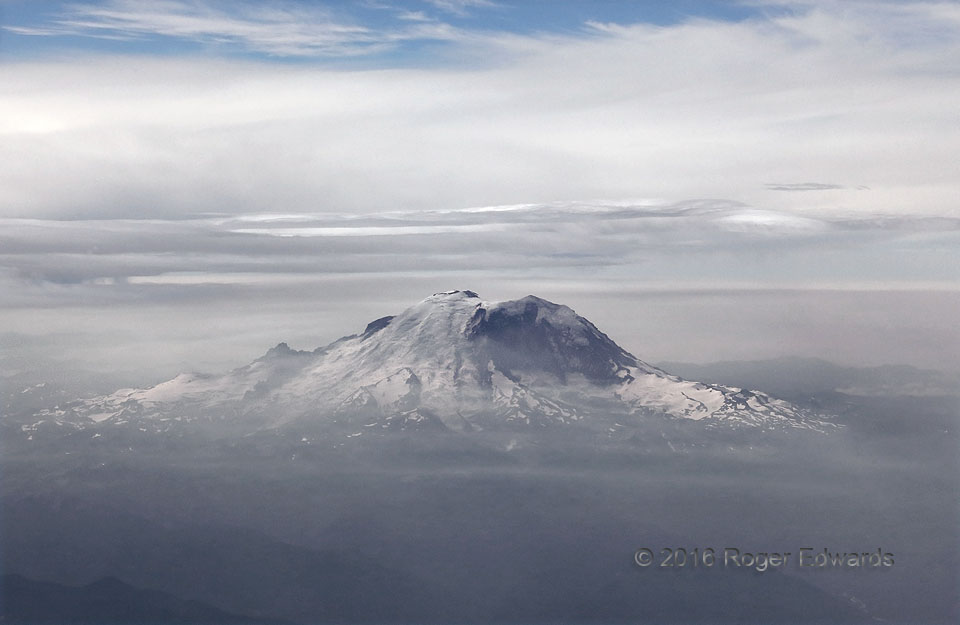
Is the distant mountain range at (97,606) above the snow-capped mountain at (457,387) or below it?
below

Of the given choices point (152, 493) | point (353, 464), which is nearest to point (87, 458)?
point (152, 493)

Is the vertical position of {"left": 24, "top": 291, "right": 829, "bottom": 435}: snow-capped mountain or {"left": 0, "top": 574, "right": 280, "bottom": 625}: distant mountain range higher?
{"left": 24, "top": 291, "right": 829, "bottom": 435}: snow-capped mountain

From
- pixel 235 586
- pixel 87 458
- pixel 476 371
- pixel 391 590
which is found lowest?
pixel 235 586

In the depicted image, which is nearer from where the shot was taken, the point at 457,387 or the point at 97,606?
the point at 97,606

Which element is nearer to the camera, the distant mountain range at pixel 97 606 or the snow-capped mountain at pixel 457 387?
the distant mountain range at pixel 97 606

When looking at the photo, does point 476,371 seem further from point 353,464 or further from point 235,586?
point 235,586

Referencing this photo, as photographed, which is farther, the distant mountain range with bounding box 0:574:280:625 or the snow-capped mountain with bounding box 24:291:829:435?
the snow-capped mountain with bounding box 24:291:829:435

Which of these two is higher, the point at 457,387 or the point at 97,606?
the point at 457,387

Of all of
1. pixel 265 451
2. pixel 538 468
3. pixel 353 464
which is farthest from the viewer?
pixel 353 464
